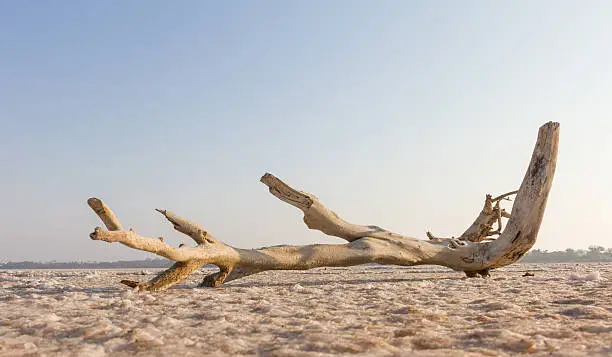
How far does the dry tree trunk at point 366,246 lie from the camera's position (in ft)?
19.7

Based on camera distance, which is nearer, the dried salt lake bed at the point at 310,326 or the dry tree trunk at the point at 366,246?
the dried salt lake bed at the point at 310,326

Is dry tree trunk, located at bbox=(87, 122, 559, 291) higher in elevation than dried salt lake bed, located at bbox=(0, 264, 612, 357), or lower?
higher

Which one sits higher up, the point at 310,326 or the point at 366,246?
the point at 366,246

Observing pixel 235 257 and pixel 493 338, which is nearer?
pixel 493 338

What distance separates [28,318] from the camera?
3.43 meters

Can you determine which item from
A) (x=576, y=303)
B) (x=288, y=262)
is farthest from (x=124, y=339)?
(x=288, y=262)

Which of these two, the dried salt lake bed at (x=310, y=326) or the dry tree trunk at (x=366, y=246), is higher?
the dry tree trunk at (x=366, y=246)

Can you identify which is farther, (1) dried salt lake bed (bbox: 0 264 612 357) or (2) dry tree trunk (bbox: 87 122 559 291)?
(2) dry tree trunk (bbox: 87 122 559 291)

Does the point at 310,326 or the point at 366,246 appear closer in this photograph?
the point at 310,326

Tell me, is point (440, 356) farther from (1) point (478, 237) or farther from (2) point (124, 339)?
(1) point (478, 237)

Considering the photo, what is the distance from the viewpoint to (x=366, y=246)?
7602mm

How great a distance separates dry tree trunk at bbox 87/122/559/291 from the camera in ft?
19.7

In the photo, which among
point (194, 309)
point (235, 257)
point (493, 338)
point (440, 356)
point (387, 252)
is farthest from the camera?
point (387, 252)

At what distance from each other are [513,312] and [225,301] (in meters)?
2.40
